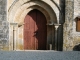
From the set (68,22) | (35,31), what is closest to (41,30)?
(35,31)

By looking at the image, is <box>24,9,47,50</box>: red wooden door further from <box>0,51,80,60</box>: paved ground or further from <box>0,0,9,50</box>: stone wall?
<box>0,51,80,60</box>: paved ground

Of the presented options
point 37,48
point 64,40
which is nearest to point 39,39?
point 37,48

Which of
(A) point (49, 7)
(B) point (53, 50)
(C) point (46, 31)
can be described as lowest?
(B) point (53, 50)

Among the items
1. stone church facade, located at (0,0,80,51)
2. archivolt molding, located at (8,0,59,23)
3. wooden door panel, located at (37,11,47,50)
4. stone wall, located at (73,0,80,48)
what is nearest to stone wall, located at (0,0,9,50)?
stone church facade, located at (0,0,80,51)

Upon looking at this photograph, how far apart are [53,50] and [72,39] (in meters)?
1.37

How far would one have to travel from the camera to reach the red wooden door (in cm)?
1831

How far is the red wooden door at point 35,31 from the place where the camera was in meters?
18.3

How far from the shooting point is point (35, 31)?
60.3 ft

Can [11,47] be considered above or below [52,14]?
below

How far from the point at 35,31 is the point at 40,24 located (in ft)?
1.81

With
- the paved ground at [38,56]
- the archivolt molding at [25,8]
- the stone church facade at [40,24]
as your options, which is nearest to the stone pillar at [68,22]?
the stone church facade at [40,24]

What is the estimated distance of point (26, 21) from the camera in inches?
723

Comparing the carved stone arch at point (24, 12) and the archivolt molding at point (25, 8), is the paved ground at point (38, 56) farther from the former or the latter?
the archivolt molding at point (25, 8)

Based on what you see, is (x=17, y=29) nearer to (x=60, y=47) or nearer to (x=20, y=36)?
(x=20, y=36)
